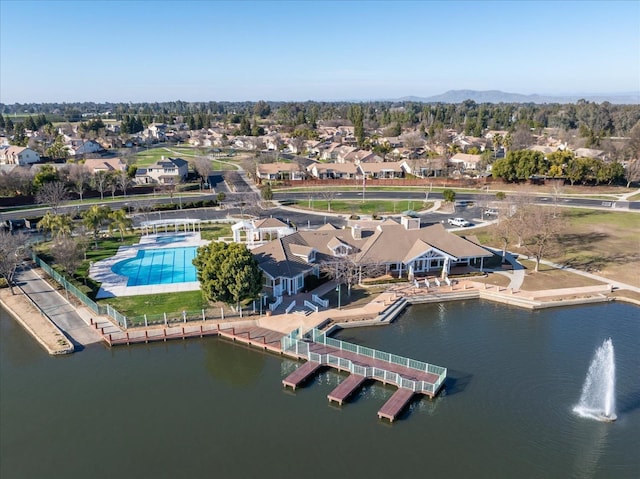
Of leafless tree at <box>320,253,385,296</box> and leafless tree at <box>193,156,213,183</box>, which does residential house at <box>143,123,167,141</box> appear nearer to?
leafless tree at <box>193,156,213,183</box>

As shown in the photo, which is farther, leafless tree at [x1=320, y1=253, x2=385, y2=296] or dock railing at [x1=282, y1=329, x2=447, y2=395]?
leafless tree at [x1=320, y1=253, x2=385, y2=296]

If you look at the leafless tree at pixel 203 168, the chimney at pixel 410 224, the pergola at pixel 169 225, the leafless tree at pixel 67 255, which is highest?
the leafless tree at pixel 203 168

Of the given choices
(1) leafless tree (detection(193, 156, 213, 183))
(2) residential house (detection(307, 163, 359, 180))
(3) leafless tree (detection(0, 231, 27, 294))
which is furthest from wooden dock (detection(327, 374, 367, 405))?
(2) residential house (detection(307, 163, 359, 180))

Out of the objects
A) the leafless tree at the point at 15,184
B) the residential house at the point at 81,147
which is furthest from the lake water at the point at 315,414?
the residential house at the point at 81,147

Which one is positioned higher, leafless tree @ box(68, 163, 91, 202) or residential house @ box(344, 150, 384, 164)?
residential house @ box(344, 150, 384, 164)

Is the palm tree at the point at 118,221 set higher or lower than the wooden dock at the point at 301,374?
higher

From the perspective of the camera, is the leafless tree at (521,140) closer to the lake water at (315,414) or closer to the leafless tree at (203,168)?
the leafless tree at (203,168)

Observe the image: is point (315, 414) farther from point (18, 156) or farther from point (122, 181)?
point (18, 156)
